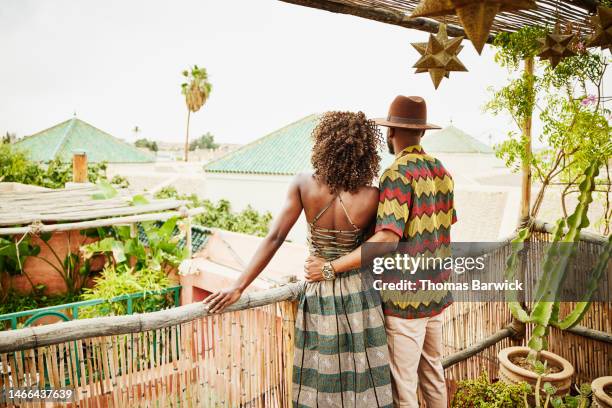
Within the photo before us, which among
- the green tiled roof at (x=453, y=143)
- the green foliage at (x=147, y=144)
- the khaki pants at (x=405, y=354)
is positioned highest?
the green foliage at (x=147, y=144)

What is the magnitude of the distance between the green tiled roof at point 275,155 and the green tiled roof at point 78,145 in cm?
709

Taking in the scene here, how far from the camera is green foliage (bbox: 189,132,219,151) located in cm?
7250

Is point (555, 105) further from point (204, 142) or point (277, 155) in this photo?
point (204, 142)

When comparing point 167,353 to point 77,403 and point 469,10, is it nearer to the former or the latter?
point 77,403

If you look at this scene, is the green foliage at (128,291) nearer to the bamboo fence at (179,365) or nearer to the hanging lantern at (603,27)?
the bamboo fence at (179,365)

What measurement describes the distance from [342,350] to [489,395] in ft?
4.64

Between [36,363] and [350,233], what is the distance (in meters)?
1.29

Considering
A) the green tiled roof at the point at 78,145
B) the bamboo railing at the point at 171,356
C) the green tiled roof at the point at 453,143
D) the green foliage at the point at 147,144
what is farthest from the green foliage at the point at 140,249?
the green foliage at the point at 147,144

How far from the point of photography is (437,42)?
2.66 metres

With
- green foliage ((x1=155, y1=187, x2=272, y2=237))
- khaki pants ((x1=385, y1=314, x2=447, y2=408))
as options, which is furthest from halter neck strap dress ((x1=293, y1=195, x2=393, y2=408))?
green foliage ((x1=155, y1=187, x2=272, y2=237))

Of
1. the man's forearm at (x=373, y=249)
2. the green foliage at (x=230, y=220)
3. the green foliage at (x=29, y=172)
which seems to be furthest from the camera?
the green foliage at (x=230, y=220)

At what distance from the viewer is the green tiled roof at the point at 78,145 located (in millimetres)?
21328

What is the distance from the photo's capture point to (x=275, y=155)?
61.4 ft

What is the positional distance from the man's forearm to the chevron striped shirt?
5cm
